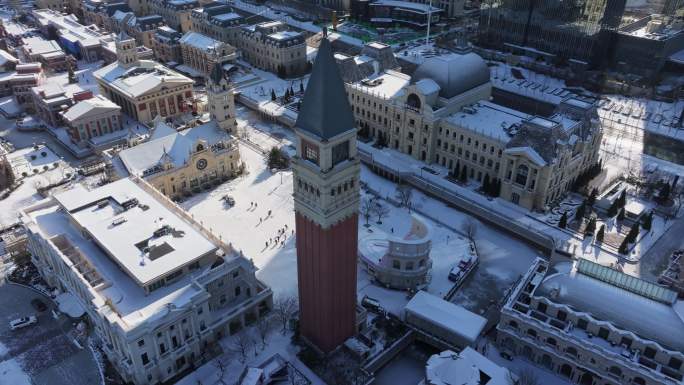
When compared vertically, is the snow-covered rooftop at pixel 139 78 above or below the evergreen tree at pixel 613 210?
above

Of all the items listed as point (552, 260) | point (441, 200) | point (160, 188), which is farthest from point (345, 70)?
point (552, 260)

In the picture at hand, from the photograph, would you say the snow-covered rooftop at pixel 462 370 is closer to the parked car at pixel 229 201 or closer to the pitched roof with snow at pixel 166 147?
the parked car at pixel 229 201

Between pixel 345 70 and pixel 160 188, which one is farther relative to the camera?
pixel 345 70

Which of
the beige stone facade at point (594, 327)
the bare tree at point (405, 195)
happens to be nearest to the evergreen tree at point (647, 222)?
the beige stone facade at point (594, 327)

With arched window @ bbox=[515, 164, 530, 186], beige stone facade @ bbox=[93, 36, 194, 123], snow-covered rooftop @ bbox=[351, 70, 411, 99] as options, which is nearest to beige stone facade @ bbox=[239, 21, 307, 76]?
beige stone facade @ bbox=[93, 36, 194, 123]

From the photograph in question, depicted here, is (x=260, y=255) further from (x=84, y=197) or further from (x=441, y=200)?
(x=441, y=200)

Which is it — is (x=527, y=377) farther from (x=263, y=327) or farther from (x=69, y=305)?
(x=69, y=305)
